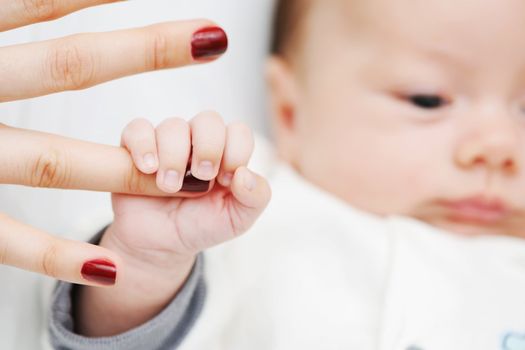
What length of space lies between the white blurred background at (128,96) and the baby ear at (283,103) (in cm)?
5

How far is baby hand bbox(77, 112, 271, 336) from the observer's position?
2.40 ft

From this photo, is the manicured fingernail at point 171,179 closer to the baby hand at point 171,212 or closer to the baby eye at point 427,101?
the baby hand at point 171,212

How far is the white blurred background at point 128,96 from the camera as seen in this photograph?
96 cm

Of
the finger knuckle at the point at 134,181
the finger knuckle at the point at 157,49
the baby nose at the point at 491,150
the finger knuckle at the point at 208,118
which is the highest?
the finger knuckle at the point at 157,49

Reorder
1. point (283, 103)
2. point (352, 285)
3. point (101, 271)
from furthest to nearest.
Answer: point (283, 103), point (352, 285), point (101, 271)

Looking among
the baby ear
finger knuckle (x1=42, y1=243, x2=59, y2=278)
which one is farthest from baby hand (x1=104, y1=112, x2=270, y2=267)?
the baby ear

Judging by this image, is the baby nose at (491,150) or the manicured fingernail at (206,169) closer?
the manicured fingernail at (206,169)

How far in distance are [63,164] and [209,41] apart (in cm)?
20

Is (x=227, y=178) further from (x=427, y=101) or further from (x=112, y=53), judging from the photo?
(x=427, y=101)

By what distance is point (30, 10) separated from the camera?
0.74 m

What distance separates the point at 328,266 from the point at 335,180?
18cm

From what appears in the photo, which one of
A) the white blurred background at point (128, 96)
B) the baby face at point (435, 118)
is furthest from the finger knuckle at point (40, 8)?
the baby face at point (435, 118)

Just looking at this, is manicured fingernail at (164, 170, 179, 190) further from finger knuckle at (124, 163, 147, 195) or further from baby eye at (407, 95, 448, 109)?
baby eye at (407, 95, 448, 109)

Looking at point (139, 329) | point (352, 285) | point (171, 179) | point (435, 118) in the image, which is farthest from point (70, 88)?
point (435, 118)
